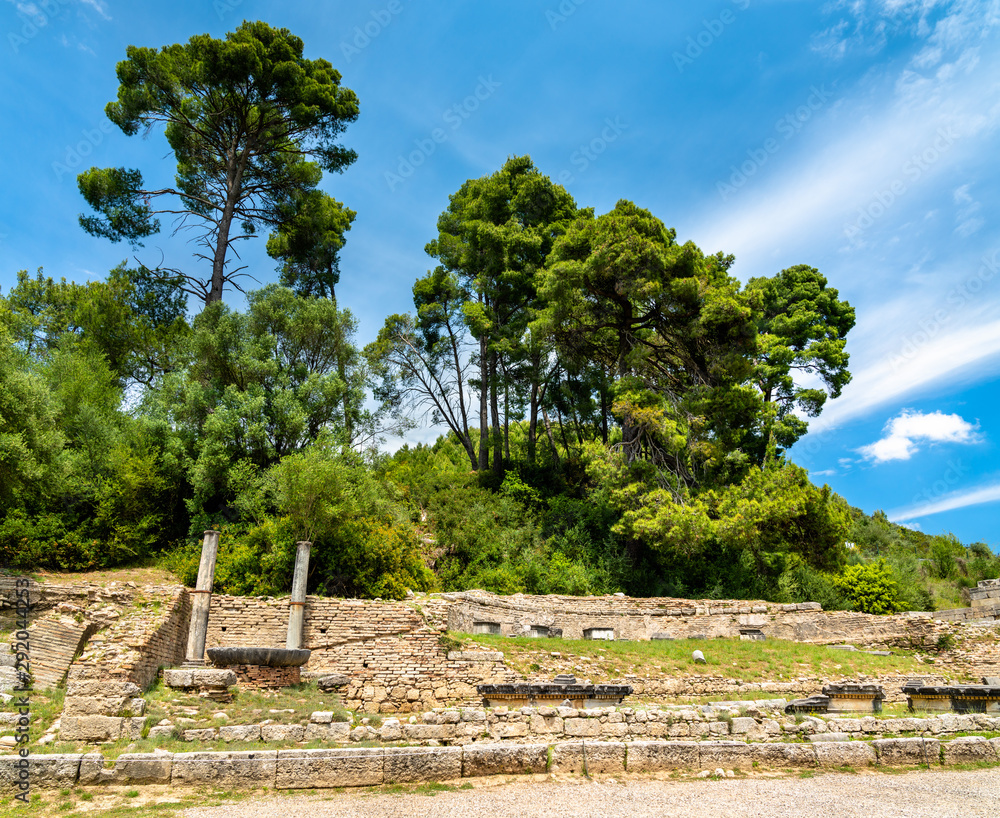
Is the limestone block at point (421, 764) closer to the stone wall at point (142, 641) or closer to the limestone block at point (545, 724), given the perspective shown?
the limestone block at point (545, 724)

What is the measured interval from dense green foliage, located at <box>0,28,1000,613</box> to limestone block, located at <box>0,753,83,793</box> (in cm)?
806

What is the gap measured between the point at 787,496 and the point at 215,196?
23.1m

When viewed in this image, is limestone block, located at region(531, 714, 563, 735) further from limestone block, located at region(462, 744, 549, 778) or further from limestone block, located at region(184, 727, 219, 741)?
limestone block, located at region(184, 727, 219, 741)

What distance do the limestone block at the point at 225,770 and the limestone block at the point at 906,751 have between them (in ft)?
21.7

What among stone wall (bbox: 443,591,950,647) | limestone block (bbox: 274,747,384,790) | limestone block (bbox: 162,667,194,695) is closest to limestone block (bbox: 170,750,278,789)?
limestone block (bbox: 274,747,384,790)

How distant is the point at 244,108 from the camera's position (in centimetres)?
2075

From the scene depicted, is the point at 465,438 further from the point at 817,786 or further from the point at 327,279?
the point at 817,786

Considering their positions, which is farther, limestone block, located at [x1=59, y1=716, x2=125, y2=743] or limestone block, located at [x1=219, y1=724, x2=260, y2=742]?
limestone block, located at [x1=219, y1=724, x2=260, y2=742]

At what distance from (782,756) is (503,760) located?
10.4 ft

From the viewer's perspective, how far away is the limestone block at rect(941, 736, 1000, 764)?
640 centimetres

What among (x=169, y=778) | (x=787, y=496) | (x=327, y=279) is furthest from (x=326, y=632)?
(x=327, y=279)

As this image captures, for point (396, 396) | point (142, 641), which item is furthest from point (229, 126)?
point (142, 641)

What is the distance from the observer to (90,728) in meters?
6.71

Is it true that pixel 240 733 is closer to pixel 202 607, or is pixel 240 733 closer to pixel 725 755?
pixel 202 607
